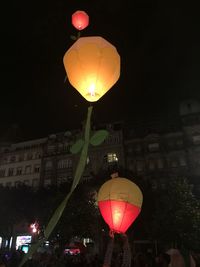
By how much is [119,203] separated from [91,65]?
3.09m

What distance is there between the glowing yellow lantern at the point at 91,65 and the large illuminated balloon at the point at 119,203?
2416 millimetres

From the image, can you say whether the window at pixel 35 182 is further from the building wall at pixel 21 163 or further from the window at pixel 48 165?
the window at pixel 48 165

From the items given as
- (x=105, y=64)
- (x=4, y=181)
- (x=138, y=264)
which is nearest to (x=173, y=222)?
(x=138, y=264)

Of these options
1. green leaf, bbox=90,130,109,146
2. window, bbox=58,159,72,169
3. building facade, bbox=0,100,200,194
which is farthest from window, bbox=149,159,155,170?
green leaf, bbox=90,130,109,146

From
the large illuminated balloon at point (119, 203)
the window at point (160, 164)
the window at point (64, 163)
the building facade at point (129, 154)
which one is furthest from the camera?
the window at point (64, 163)

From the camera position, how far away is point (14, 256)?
1274cm

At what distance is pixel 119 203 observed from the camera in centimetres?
617

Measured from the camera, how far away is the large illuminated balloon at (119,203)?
606 centimetres

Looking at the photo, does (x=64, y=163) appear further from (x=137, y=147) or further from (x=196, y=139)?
(x=196, y=139)

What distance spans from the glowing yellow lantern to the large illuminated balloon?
2.42 metres

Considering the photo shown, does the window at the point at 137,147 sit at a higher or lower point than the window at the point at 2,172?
higher

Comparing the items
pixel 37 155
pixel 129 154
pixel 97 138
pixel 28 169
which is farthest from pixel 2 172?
pixel 97 138

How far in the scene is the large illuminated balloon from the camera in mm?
6062

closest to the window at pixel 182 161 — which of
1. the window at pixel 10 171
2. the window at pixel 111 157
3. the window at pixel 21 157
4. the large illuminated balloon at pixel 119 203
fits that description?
the window at pixel 111 157
